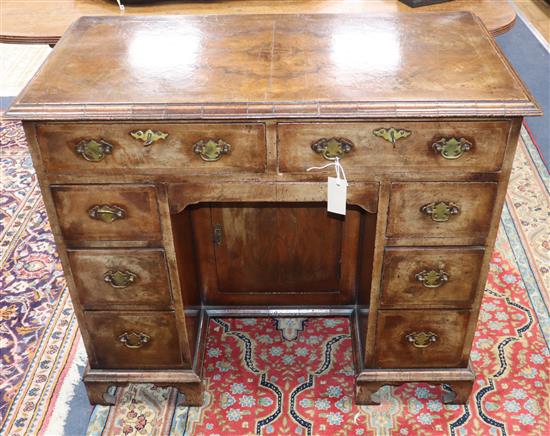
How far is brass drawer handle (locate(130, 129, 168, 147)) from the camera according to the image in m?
1.61

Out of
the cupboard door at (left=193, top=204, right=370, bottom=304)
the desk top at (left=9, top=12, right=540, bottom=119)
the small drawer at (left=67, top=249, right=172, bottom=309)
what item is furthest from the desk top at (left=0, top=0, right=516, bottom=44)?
the small drawer at (left=67, top=249, right=172, bottom=309)

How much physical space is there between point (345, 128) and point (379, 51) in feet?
1.16

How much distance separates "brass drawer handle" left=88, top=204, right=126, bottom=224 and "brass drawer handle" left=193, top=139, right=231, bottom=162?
0.29m

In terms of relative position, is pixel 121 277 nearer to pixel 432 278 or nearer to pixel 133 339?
pixel 133 339

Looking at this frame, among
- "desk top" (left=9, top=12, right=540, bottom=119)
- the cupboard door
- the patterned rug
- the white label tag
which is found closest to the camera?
"desk top" (left=9, top=12, right=540, bottom=119)

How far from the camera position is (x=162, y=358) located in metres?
2.12

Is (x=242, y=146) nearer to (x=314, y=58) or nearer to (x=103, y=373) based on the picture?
(x=314, y=58)

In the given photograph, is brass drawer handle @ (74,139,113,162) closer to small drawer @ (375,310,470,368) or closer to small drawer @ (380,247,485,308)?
small drawer @ (380,247,485,308)

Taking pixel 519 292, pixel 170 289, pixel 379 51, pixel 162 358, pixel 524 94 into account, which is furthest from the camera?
pixel 519 292

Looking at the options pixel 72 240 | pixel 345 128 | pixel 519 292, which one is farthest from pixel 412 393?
pixel 72 240

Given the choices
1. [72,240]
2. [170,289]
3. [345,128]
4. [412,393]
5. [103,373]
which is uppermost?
[345,128]

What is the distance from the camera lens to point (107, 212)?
5.74 feet

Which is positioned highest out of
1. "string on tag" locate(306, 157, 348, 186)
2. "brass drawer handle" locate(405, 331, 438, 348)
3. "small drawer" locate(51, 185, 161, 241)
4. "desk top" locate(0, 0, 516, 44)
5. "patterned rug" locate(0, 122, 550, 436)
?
"desk top" locate(0, 0, 516, 44)

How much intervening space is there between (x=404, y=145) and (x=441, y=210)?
0.24 m
